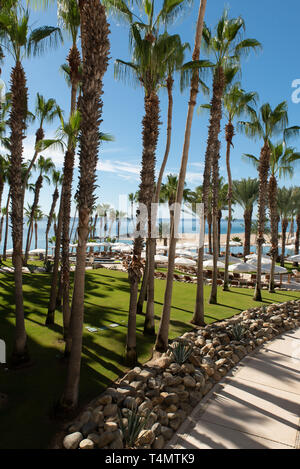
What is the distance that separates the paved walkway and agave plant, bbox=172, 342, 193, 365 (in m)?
1.11

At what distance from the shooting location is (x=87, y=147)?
6262 millimetres

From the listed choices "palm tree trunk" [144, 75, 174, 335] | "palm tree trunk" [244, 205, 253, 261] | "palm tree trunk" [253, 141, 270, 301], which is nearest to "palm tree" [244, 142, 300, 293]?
"palm tree trunk" [253, 141, 270, 301]

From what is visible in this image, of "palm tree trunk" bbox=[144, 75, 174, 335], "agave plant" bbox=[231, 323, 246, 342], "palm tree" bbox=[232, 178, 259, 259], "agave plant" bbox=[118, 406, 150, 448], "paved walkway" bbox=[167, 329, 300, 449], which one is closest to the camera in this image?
"agave plant" bbox=[118, 406, 150, 448]

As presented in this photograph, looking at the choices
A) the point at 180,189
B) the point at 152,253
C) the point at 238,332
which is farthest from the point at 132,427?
the point at 180,189

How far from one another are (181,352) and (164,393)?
5.61 ft

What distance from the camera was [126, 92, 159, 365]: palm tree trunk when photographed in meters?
8.58

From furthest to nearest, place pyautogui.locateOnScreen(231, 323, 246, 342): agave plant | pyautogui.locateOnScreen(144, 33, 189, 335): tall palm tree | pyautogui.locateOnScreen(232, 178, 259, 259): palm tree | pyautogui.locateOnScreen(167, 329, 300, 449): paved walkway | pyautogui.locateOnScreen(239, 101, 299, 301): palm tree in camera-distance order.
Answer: pyautogui.locateOnScreen(232, 178, 259, 259): palm tree
pyautogui.locateOnScreen(239, 101, 299, 301): palm tree
pyautogui.locateOnScreen(231, 323, 246, 342): agave plant
pyautogui.locateOnScreen(144, 33, 189, 335): tall palm tree
pyautogui.locateOnScreen(167, 329, 300, 449): paved walkway

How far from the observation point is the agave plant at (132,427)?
16.9ft

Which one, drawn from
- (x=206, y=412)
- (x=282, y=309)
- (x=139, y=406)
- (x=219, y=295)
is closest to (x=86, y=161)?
(x=139, y=406)

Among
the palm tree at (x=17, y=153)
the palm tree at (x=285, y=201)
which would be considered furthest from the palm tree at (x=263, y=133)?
the palm tree at (x=285, y=201)

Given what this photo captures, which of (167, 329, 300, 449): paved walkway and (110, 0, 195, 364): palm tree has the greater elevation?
(110, 0, 195, 364): palm tree

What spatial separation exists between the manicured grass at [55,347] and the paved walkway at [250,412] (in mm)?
2511

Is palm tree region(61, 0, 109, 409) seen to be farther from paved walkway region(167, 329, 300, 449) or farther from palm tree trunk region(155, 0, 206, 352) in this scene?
palm tree trunk region(155, 0, 206, 352)

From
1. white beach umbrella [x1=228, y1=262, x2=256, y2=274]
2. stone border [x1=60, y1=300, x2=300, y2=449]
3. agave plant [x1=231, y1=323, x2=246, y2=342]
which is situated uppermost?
white beach umbrella [x1=228, y1=262, x2=256, y2=274]
